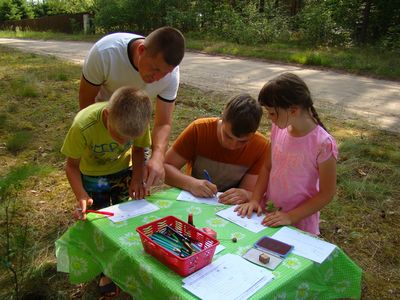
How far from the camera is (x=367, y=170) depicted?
4258 mm

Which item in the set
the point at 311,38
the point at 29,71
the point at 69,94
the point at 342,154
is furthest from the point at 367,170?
the point at 311,38

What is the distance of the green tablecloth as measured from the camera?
1438mm

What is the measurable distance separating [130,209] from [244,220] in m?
0.56

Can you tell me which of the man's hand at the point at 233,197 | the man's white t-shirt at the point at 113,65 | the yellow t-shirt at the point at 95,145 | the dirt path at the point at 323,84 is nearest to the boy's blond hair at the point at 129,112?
the yellow t-shirt at the point at 95,145

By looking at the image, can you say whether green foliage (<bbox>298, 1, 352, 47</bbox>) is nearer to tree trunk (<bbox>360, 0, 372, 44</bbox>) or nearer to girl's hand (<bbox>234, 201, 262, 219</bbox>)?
tree trunk (<bbox>360, 0, 372, 44</bbox>)

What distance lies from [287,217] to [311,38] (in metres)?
13.7

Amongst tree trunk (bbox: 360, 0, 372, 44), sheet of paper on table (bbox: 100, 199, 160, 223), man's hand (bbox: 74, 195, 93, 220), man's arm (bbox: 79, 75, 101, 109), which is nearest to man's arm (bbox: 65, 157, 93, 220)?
man's hand (bbox: 74, 195, 93, 220)

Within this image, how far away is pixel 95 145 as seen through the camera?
2232mm

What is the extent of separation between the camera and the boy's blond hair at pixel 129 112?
1.88 meters

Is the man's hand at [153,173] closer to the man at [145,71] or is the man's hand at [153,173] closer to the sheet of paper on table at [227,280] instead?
the man at [145,71]

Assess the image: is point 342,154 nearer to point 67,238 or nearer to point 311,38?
point 67,238

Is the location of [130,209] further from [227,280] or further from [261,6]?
[261,6]

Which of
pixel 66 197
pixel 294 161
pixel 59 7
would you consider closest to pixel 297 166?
pixel 294 161

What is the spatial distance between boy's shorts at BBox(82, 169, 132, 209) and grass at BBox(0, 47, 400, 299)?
1.60 feet
